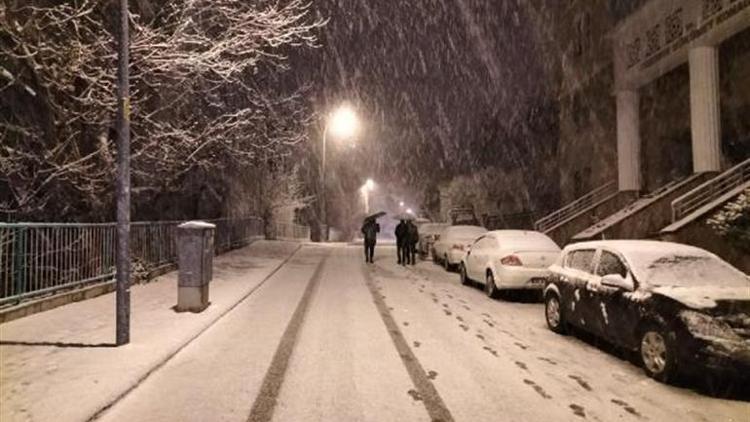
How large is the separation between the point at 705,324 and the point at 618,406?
1.49 m

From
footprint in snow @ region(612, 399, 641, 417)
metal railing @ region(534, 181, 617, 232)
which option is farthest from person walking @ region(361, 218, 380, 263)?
footprint in snow @ region(612, 399, 641, 417)

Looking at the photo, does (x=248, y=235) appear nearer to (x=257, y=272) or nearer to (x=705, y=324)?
(x=257, y=272)

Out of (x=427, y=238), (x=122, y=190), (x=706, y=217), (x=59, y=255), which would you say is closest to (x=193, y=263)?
(x=59, y=255)

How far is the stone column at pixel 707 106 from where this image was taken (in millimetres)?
19156

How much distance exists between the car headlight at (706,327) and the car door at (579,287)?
81.5 inches

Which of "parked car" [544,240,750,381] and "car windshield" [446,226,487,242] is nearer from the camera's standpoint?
"parked car" [544,240,750,381]

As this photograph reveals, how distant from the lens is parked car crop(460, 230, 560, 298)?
13492 millimetres

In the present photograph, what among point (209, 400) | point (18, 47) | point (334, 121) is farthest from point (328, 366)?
point (334, 121)

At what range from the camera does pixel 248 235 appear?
32219mm

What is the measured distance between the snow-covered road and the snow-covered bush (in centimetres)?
447

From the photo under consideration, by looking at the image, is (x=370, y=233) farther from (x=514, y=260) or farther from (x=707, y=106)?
(x=707, y=106)

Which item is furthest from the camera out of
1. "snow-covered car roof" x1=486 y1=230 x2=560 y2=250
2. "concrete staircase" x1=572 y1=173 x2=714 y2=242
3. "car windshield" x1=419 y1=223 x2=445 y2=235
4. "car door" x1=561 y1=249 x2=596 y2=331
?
"car windshield" x1=419 y1=223 x2=445 y2=235

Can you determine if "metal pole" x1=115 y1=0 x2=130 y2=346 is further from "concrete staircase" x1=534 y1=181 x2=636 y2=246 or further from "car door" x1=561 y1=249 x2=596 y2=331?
"concrete staircase" x1=534 y1=181 x2=636 y2=246

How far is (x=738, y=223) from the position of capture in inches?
512
